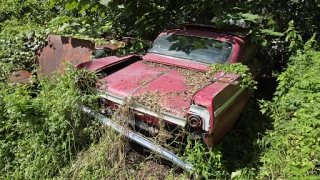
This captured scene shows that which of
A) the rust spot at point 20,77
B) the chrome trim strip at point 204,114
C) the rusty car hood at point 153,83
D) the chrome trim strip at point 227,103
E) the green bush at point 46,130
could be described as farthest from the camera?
the rust spot at point 20,77

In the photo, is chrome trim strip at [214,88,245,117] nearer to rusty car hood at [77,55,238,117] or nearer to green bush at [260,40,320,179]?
rusty car hood at [77,55,238,117]

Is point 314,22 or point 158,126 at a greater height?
point 314,22

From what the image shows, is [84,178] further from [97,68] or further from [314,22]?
[314,22]

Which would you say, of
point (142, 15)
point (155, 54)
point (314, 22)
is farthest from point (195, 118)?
point (314, 22)

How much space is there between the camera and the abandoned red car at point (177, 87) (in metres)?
3.18

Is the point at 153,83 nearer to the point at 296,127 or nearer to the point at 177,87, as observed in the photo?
the point at 177,87

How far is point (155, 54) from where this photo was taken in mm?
4852

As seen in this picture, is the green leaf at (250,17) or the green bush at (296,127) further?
the green leaf at (250,17)

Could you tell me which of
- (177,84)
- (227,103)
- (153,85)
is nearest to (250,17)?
(177,84)

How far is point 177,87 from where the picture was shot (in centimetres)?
377

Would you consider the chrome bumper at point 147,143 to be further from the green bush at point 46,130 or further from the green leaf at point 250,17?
the green leaf at point 250,17

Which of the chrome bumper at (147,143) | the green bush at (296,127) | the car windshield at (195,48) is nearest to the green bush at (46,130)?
the chrome bumper at (147,143)

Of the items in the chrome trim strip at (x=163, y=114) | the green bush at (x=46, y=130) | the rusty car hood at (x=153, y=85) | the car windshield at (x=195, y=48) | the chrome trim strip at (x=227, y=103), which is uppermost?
the car windshield at (x=195, y=48)

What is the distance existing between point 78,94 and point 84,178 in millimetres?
1129
